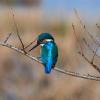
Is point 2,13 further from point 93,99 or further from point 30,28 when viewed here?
point 93,99

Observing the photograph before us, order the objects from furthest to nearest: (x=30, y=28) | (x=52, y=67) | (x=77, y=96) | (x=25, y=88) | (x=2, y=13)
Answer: (x=2, y=13) < (x=30, y=28) < (x=25, y=88) < (x=77, y=96) < (x=52, y=67)

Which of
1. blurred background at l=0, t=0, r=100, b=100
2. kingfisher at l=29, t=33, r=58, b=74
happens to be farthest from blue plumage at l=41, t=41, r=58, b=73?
blurred background at l=0, t=0, r=100, b=100

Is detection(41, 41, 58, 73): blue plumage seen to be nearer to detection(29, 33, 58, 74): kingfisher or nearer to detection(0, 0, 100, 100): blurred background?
detection(29, 33, 58, 74): kingfisher

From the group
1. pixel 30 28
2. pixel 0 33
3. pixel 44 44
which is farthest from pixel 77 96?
pixel 44 44

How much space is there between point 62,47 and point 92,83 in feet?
2.54

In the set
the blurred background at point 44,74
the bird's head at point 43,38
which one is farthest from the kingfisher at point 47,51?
the blurred background at point 44,74

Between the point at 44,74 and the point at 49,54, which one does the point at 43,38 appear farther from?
the point at 44,74

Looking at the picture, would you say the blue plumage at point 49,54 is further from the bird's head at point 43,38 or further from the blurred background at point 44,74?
the blurred background at point 44,74

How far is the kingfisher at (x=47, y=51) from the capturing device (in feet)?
12.2

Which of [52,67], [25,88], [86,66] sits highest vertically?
[52,67]

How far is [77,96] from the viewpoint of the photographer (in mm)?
6406

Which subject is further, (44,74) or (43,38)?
(44,74)

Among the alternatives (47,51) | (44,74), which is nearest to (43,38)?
(47,51)

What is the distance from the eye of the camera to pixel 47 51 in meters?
3.82
